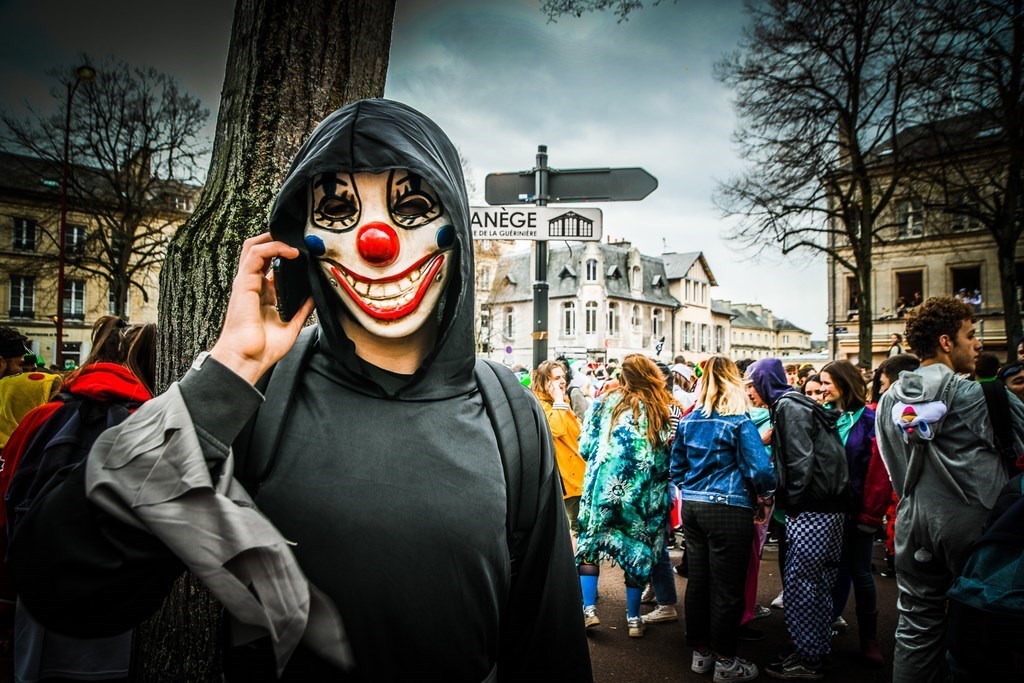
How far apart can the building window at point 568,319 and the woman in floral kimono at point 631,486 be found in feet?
125

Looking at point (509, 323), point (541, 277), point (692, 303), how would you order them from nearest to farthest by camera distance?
point (541, 277)
point (509, 323)
point (692, 303)

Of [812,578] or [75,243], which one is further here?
[75,243]

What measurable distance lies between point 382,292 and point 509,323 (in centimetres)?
4348

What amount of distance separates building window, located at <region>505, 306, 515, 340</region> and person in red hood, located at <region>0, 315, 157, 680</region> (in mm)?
41338

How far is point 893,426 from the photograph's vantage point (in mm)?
3480

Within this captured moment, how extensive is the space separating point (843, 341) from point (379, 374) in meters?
31.0

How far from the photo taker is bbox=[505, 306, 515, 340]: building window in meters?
44.4

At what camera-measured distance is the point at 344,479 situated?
124cm

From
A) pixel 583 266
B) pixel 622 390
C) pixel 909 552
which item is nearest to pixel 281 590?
pixel 909 552

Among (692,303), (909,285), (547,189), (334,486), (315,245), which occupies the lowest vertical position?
(334,486)

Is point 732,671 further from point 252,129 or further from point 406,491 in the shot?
point 252,129

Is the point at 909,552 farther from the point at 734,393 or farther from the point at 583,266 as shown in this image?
the point at 583,266

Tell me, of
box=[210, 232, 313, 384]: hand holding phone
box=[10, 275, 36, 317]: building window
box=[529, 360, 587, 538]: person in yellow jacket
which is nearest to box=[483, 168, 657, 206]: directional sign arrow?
box=[529, 360, 587, 538]: person in yellow jacket

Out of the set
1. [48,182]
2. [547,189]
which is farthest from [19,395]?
[48,182]
